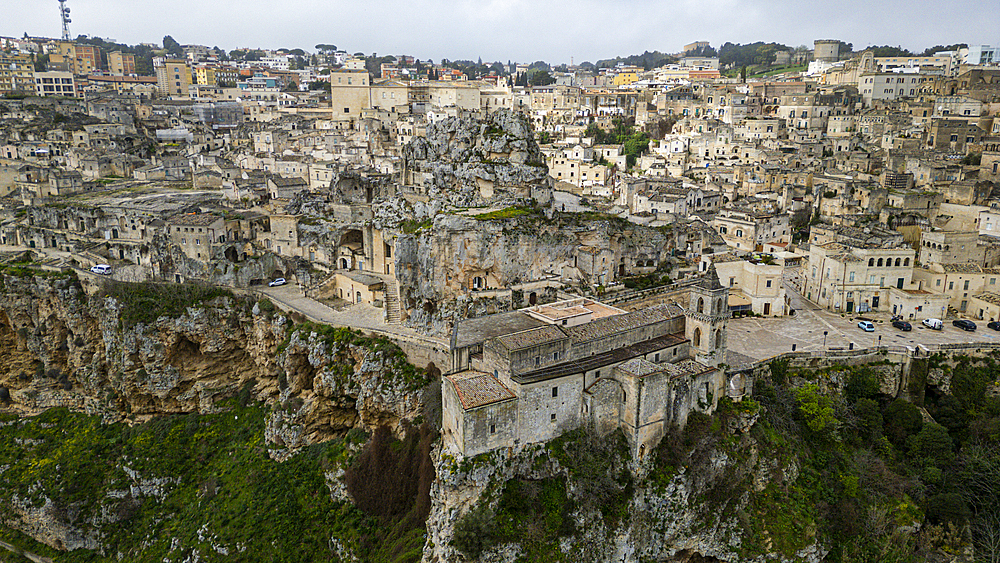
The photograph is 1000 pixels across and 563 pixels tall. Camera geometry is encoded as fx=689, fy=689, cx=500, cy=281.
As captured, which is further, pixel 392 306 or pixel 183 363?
pixel 183 363

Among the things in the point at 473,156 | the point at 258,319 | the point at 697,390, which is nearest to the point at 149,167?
the point at 258,319

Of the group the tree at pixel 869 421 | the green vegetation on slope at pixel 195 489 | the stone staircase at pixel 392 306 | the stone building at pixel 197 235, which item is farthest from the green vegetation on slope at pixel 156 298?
the tree at pixel 869 421

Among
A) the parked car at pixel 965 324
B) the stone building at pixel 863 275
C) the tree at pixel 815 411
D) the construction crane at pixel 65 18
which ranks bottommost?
the tree at pixel 815 411

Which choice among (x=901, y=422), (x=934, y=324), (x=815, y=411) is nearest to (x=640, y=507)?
(x=815, y=411)

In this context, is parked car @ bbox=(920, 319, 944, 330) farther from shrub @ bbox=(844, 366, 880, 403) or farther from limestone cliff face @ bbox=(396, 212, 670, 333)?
limestone cliff face @ bbox=(396, 212, 670, 333)

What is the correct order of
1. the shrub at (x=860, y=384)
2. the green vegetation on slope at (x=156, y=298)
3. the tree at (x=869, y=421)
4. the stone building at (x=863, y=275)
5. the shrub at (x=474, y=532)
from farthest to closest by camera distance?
the green vegetation on slope at (x=156, y=298), the stone building at (x=863, y=275), the shrub at (x=860, y=384), the tree at (x=869, y=421), the shrub at (x=474, y=532)

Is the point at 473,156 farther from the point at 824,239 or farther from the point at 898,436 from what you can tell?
the point at 898,436

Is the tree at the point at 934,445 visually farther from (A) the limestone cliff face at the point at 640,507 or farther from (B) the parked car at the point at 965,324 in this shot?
(A) the limestone cliff face at the point at 640,507

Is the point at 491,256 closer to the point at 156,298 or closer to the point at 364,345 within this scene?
the point at 364,345
